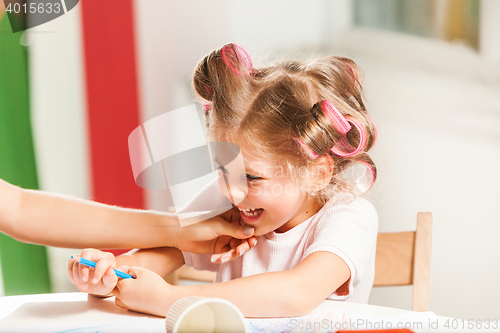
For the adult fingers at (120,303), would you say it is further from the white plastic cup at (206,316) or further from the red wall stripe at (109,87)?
the red wall stripe at (109,87)

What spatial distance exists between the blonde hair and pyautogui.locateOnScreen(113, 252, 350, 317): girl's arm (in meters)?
0.18

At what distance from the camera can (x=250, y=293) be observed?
43 centimetres

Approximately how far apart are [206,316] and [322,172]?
34 cm

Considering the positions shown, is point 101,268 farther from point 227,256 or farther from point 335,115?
point 335,115

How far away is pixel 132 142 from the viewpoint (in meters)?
0.63

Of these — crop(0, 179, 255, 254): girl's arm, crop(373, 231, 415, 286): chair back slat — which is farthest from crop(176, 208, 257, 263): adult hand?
crop(373, 231, 415, 286): chair back slat

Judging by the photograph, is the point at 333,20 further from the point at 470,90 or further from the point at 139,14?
the point at 139,14

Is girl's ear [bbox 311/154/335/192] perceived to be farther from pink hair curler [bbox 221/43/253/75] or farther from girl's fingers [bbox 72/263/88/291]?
girl's fingers [bbox 72/263/88/291]

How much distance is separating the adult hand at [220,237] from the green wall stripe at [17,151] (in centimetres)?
65

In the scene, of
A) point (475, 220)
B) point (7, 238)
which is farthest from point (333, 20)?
point (7, 238)

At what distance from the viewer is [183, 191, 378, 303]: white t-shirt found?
518 millimetres

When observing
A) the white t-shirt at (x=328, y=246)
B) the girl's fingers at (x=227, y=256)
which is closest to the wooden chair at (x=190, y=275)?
the white t-shirt at (x=328, y=246)

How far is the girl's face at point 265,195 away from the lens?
0.54 metres

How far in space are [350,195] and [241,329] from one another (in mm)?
379
